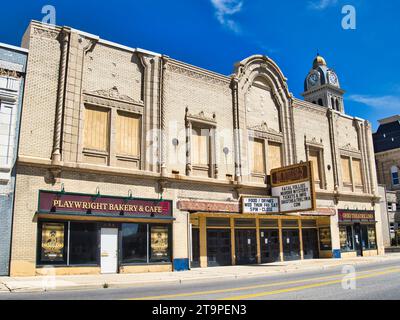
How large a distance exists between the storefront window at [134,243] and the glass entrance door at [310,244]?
47.9 feet

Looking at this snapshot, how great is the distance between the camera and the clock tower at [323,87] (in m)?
78.1

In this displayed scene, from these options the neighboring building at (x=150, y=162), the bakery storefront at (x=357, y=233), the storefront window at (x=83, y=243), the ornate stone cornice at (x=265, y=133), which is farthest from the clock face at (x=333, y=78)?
the storefront window at (x=83, y=243)

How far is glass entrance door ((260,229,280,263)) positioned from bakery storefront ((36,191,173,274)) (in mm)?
7999

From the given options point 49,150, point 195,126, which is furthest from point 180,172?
point 49,150

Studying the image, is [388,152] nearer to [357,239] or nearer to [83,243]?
[357,239]

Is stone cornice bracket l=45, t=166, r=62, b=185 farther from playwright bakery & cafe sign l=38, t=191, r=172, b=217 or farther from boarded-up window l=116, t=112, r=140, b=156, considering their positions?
boarded-up window l=116, t=112, r=140, b=156

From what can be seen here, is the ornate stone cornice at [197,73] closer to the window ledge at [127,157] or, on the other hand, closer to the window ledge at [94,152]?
the window ledge at [127,157]

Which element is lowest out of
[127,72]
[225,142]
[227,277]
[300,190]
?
[227,277]

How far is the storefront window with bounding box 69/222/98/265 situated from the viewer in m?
19.4

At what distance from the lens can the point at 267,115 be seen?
30188 mm

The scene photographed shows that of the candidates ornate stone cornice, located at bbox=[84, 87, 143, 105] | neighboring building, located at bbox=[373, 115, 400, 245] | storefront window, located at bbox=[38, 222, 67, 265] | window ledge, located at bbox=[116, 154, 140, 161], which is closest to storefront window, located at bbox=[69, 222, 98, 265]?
storefront window, located at bbox=[38, 222, 67, 265]

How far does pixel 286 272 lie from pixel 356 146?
20.9m

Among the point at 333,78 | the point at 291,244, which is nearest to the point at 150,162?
the point at 291,244

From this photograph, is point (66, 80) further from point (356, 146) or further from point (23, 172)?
point (356, 146)
